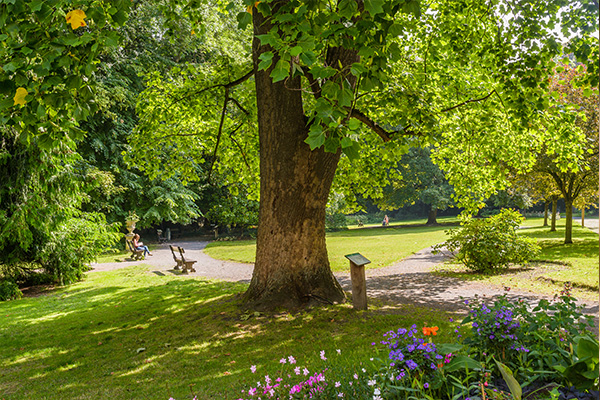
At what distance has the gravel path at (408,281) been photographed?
7934 millimetres

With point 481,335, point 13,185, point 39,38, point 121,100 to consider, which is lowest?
point 481,335

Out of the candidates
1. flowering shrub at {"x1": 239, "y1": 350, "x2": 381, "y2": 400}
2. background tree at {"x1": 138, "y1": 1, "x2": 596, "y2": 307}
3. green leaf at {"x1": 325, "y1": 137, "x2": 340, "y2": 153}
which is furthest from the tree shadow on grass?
green leaf at {"x1": 325, "y1": 137, "x2": 340, "y2": 153}

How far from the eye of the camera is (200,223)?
123 ft

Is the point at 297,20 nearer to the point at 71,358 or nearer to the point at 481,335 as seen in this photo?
the point at 481,335

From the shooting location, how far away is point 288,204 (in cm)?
685

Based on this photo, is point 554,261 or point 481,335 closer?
point 481,335

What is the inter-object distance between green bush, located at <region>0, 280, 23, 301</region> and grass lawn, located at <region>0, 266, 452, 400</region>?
2385 millimetres

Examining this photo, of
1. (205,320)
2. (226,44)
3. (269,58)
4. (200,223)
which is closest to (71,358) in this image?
(205,320)

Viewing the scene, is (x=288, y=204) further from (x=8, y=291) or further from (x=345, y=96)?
(x=8, y=291)

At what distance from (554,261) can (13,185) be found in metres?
16.1

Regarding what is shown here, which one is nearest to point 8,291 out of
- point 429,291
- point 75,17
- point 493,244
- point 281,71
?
point 75,17

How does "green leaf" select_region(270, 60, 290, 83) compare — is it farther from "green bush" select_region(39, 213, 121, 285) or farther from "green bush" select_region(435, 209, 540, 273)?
"green bush" select_region(39, 213, 121, 285)

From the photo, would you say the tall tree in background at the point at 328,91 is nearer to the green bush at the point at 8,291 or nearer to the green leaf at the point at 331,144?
the green leaf at the point at 331,144

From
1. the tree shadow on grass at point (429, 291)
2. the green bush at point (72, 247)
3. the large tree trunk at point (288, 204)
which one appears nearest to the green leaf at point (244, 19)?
the large tree trunk at point (288, 204)
